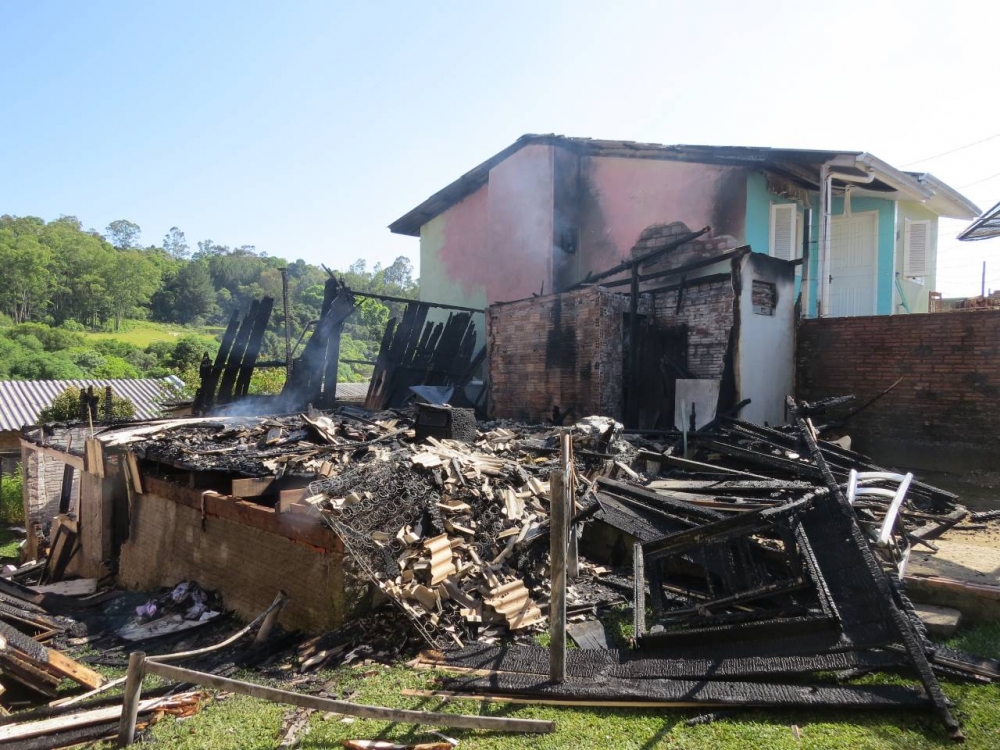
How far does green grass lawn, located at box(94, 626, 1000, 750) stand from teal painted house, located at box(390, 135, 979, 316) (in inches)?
326

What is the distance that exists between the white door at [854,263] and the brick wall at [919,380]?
4599 millimetres

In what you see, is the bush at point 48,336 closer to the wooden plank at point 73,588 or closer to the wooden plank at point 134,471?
the wooden plank at point 73,588

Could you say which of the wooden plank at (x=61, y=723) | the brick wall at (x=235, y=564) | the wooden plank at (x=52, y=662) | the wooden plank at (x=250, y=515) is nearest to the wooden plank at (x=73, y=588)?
the brick wall at (x=235, y=564)

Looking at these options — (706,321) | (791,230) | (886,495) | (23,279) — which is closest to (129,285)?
(23,279)

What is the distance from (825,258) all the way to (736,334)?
11.0ft

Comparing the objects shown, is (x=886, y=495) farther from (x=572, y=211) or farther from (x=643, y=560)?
(x=572, y=211)

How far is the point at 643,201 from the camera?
12648 mm

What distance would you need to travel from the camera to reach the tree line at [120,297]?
42.0 metres

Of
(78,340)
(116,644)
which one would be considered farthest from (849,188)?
(78,340)

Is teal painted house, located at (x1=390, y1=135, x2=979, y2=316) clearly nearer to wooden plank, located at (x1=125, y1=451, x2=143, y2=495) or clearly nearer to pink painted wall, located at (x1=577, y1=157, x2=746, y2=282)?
pink painted wall, located at (x1=577, y1=157, x2=746, y2=282)

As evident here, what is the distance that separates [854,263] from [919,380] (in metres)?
5.85

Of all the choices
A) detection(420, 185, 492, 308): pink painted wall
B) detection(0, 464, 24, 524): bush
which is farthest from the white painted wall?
detection(0, 464, 24, 524): bush

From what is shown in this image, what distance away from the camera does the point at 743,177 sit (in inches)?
438

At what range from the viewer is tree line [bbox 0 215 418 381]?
4200cm
